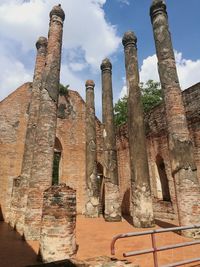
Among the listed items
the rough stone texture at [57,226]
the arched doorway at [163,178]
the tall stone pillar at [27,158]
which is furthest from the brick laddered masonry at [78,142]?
the rough stone texture at [57,226]

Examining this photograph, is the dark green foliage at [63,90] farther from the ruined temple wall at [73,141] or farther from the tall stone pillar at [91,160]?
the tall stone pillar at [91,160]

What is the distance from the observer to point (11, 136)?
14148 mm

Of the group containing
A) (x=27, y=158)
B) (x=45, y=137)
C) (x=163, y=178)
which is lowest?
(x=163, y=178)

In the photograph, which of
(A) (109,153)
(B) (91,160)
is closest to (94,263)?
(A) (109,153)

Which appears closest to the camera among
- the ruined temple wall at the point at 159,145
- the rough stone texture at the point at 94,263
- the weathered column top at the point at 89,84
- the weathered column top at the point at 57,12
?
the rough stone texture at the point at 94,263

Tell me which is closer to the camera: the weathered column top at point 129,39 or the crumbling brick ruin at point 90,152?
the crumbling brick ruin at point 90,152

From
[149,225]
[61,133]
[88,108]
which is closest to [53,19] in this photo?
[88,108]

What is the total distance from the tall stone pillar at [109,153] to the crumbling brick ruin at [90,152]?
51 mm

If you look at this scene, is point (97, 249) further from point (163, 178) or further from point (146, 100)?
point (146, 100)

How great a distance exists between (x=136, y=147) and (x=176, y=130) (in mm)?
2202

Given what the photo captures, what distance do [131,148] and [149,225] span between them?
3.18m

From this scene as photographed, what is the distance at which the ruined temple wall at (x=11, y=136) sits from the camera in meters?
13.0

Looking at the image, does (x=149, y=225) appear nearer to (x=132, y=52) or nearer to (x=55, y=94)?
(x=55, y=94)

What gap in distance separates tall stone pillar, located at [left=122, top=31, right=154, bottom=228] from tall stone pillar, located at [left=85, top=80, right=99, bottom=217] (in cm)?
439
